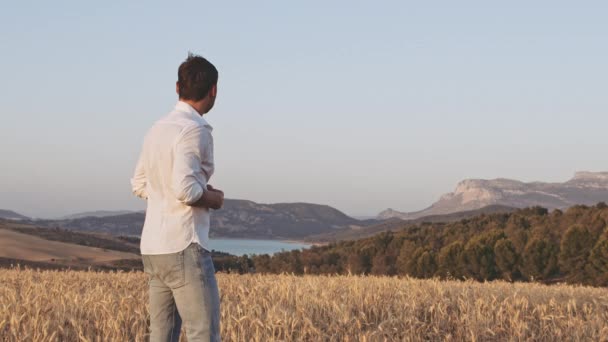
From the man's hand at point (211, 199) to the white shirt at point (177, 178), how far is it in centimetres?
5

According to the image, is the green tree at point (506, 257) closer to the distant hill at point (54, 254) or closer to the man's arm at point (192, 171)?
the distant hill at point (54, 254)

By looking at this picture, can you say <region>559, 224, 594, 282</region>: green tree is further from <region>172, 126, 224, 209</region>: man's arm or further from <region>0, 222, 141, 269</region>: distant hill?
<region>172, 126, 224, 209</region>: man's arm

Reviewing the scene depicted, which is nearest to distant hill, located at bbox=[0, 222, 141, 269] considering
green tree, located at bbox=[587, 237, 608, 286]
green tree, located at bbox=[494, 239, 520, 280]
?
green tree, located at bbox=[494, 239, 520, 280]

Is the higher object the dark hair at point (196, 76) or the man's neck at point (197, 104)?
the dark hair at point (196, 76)

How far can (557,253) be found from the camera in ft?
182

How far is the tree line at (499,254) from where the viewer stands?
53281 millimetres

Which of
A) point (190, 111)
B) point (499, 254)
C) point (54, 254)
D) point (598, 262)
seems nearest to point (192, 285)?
point (190, 111)

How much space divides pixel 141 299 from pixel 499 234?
54206 mm

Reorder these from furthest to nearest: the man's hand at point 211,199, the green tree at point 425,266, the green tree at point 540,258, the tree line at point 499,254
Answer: the green tree at point 425,266, the green tree at point 540,258, the tree line at point 499,254, the man's hand at point 211,199

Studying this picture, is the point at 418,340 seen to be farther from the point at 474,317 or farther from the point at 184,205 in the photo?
the point at 184,205

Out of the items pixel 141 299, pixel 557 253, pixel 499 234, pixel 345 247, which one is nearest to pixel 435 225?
pixel 345 247

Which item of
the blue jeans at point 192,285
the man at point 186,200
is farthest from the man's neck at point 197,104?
the blue jeans at point 192,285

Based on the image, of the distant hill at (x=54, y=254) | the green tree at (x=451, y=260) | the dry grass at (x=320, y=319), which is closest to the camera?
the dry grass at (x=320, y=319)

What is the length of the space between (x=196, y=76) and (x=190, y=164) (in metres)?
0.64
